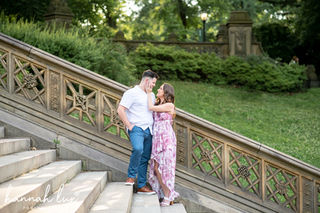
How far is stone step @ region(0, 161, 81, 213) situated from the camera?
3.14 metres

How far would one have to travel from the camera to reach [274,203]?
626 centimetres

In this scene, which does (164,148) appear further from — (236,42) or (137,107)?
(236,42)

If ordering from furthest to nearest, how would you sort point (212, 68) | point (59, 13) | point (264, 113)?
point (212, 68)
point (59, 13)
point (264, 113)

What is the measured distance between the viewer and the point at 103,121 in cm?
608

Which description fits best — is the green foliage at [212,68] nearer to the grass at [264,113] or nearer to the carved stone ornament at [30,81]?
the grass at [264,113]

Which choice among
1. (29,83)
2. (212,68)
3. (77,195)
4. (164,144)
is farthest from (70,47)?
(212,68)

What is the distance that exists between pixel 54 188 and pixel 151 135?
6.07ft

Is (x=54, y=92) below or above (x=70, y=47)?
below

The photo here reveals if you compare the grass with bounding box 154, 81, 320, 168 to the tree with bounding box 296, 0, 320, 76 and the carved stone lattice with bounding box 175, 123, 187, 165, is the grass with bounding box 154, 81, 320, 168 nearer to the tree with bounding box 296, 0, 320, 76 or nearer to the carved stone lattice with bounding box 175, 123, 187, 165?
the carved stone lattice with bounding box 175, 123, 187, 165

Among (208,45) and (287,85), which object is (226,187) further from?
(208,45)

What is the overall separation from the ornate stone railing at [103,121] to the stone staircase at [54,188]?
0.62m

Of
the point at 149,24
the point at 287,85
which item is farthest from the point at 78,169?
the point at 149,24

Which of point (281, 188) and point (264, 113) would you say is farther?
point (264, 113)

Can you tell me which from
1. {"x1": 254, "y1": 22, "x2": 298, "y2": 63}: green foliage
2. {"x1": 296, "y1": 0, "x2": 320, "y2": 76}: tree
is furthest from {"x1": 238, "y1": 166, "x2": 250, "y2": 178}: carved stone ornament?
{"x1": 254, "y1": 22, "x2": 298, "y2": 63}: green foliage
